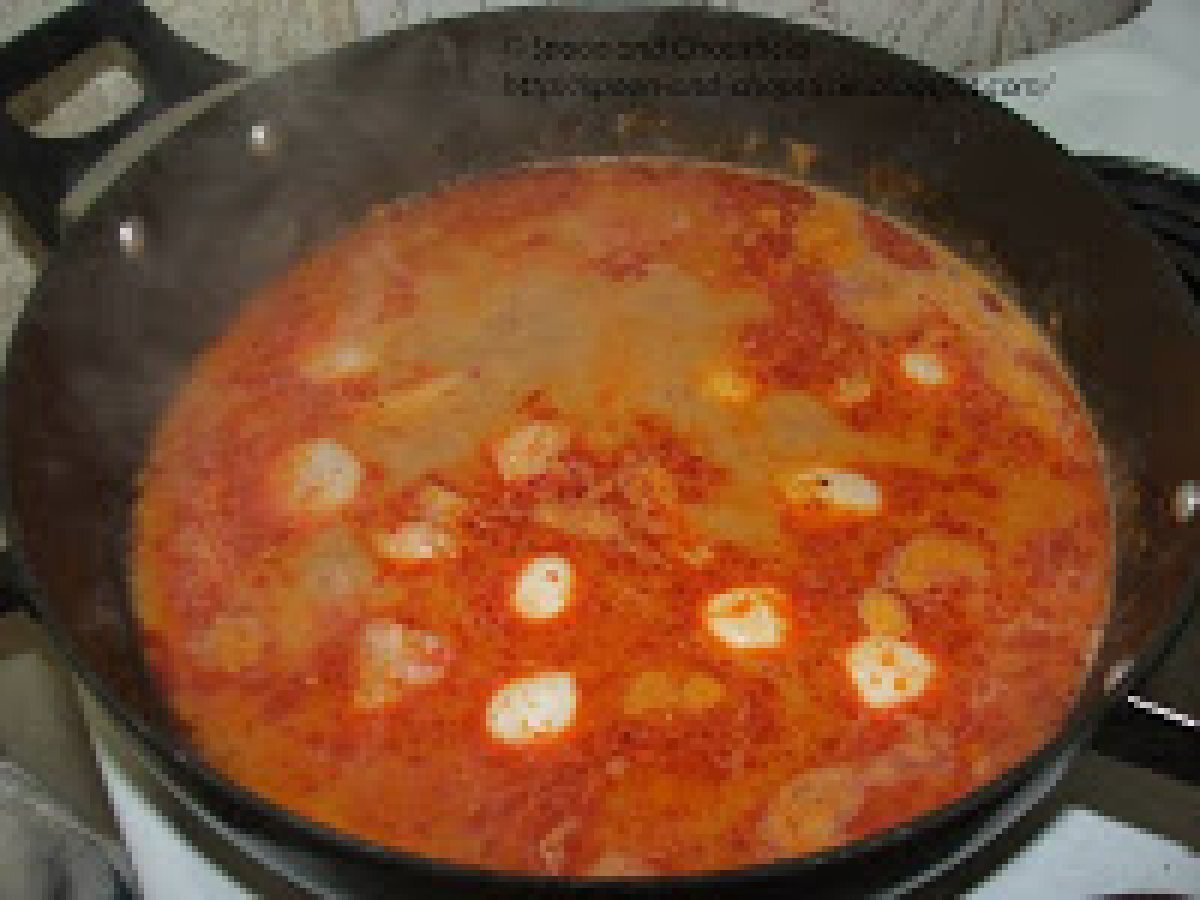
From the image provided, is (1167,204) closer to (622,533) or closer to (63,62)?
(622,533)

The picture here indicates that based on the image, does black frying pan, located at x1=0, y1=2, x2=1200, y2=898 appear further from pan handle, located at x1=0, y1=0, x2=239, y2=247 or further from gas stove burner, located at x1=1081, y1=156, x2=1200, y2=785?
gas stove burner, located at x1=1081, y1=156, x2=1200, y2=785

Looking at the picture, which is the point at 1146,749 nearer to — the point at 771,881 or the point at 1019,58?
the point at 771,881

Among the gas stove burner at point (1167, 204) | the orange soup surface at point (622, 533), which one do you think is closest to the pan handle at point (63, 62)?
the orange soup surface at point (622, 533)

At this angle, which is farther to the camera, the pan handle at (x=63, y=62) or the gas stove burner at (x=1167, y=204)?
the gas stove burner at (x=1167, y=204)

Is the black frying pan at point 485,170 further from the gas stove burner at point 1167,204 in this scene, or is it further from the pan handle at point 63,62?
the gas stove burner at point 1167,204

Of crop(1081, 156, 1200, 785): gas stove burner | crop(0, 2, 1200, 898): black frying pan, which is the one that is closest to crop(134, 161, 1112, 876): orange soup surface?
crop(0, 2, 1200, 898): black frying pan

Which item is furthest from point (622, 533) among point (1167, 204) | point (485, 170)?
point (1167, 204)

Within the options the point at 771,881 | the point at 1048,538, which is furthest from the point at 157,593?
the point at 1048,538
